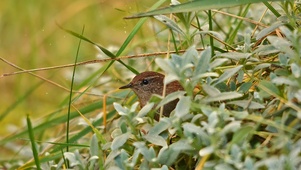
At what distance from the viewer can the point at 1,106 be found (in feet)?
21.1

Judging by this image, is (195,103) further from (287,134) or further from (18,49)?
(18,49)

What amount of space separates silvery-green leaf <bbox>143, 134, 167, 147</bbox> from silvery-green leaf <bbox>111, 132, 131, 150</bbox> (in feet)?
0.24

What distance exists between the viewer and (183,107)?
2945mm

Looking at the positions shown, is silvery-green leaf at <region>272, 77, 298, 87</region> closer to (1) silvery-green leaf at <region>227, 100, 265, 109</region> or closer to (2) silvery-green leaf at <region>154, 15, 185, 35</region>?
(1) silvery-green leaf at <region>227, 100, 265, 109</region>

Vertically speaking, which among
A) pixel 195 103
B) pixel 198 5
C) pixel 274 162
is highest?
pixel 198 5

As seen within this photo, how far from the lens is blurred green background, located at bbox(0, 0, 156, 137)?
6320 mm

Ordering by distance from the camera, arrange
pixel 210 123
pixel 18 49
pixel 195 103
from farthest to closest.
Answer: pixel 18 49 < pixel 195 103 < pixel 210 123

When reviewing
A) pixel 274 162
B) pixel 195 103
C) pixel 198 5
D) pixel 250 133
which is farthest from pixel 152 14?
pixel 274 162

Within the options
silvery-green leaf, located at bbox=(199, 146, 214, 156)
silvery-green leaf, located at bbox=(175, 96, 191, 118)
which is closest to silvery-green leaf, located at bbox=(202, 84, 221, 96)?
silvery-green leaf, located at bbox=(175, 96, 191, 118)

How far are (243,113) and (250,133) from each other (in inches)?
2.9

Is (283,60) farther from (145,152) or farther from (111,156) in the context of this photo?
(111,156)

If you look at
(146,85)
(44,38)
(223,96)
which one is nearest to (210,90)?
(223,96)

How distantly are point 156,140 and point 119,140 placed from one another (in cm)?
14

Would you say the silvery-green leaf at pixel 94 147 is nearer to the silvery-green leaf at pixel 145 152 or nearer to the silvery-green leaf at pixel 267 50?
the silvery-green leaf at pixel 145 152
